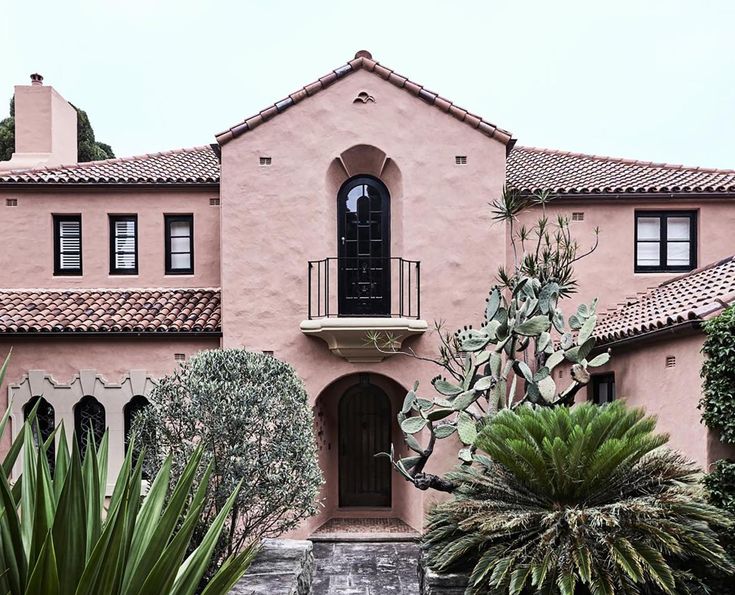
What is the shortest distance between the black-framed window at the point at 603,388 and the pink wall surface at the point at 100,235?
27.2 ft

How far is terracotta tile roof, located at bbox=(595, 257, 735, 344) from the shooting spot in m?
8.57

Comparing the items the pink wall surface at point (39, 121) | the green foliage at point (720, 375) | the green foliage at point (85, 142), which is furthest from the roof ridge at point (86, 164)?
the green foliage at point (85, 142)

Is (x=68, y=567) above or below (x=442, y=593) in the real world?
above

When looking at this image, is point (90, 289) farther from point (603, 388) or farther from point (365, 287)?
point (603, 388)

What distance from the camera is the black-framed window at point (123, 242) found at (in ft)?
45.5

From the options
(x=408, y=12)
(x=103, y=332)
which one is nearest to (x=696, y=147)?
(x=408, y=12)

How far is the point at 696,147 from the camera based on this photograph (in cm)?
6219

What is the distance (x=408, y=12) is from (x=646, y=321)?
55.7 ft

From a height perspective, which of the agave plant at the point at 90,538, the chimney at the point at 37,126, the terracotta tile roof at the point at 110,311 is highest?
the chimney at the point at 37,126

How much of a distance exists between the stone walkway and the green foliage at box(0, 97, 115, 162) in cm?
2220

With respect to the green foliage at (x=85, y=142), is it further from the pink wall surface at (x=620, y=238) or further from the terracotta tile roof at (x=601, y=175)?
the pink wall surface at (x=620, y=238)

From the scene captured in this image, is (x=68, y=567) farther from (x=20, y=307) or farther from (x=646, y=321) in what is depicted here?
(x=20, y=307)

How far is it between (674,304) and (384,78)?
6945 millimetres

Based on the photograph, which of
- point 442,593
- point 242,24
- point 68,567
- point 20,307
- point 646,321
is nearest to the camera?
point 68,567
